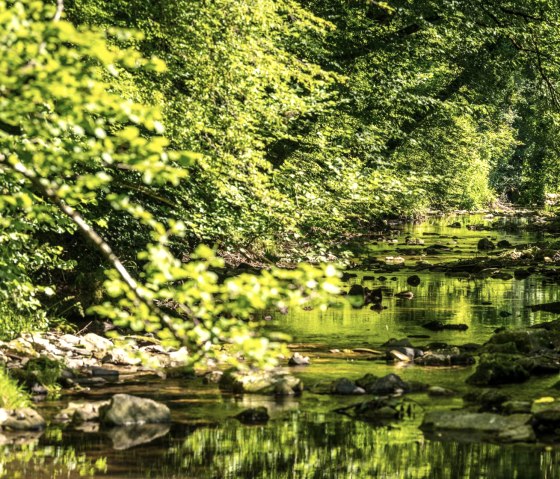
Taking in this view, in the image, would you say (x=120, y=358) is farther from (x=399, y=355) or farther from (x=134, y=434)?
(x=399, y=355)

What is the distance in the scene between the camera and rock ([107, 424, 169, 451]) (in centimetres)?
843

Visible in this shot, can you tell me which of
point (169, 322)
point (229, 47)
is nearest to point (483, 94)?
point (229, 47)

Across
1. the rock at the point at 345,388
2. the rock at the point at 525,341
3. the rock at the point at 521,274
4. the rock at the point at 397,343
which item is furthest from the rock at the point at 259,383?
the rock at the point at 521,274

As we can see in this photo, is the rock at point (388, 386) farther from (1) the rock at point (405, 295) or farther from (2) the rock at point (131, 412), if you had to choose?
(1) the rock at point (405, 295)

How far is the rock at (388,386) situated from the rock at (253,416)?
5.59 ft

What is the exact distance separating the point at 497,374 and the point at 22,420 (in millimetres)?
5835

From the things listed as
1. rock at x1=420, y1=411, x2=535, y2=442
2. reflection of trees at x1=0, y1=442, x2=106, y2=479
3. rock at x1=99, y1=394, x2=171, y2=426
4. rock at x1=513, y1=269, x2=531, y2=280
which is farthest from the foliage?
rock at x1=513, y1=269, x2=531, y2=280

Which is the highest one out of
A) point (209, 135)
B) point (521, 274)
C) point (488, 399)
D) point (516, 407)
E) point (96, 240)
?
point (521, 274)

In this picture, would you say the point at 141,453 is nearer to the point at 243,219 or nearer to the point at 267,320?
the point at 243,219

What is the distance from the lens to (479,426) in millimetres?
8836

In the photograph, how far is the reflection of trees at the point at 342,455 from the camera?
301 inches

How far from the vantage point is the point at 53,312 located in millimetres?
14688

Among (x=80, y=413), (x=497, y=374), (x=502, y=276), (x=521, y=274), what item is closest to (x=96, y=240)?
(x=80, y=413)

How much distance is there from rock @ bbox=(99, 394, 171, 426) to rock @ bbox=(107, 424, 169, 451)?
3.9 inches
